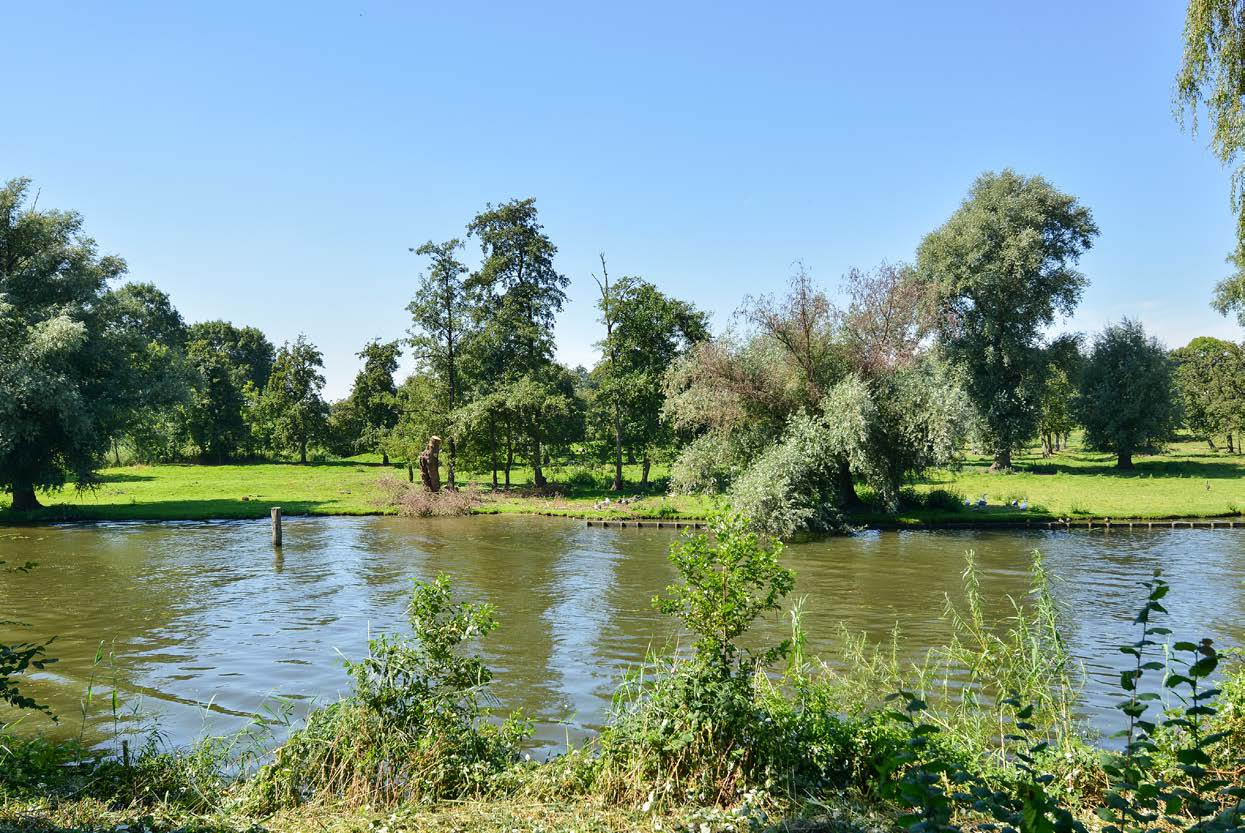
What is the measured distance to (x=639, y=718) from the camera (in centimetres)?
639

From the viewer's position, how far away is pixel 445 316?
4253 centimetres

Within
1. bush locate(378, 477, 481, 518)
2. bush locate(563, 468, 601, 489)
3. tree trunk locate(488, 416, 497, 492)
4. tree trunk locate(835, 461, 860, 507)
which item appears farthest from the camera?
bush locate(563, 468, 601, 489)

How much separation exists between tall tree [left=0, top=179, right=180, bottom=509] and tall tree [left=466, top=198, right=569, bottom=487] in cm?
1552

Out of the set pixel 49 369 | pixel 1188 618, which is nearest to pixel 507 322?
pixel 49 369

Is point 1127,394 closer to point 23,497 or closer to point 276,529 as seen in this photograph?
point 276,529

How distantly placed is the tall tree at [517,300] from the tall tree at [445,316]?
0.97 meters

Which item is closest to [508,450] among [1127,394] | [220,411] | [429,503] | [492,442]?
[492,442]

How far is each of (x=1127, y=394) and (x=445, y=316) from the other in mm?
37681

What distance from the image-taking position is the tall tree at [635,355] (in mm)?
39219

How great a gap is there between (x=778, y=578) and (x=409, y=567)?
17208 millimetres

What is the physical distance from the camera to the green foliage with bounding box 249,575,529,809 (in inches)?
248

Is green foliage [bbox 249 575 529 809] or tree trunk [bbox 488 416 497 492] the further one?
tree trunk [bbox 488 416 497 492]

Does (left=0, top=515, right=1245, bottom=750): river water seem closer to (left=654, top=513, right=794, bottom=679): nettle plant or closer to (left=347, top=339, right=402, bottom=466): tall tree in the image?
(left=654, top=513, right=794, bottom=679): nettle plant

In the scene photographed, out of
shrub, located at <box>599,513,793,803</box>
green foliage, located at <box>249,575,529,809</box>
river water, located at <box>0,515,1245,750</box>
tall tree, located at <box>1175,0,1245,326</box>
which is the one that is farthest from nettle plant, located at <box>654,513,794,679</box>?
tall tree, located at <box>1175,0,1245,326</box>
